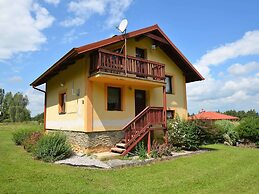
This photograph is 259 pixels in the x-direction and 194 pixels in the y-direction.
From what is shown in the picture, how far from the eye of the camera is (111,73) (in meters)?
11.0

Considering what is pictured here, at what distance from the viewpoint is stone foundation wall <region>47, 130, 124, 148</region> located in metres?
11.3

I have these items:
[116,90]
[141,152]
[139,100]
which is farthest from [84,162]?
[139,100]

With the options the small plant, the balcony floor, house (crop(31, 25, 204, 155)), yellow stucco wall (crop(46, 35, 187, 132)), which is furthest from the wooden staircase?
the balcony floor

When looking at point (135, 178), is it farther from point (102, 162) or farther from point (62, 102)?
point (62, 102)

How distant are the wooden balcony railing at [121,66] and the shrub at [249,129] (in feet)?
28.8

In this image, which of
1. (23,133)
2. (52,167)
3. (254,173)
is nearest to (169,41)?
(254,173)

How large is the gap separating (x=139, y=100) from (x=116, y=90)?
6.45 feet

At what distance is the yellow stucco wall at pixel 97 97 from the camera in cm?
1170

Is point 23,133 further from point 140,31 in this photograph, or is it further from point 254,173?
point 254,173

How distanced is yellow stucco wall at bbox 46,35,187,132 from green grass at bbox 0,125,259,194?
3.48 m

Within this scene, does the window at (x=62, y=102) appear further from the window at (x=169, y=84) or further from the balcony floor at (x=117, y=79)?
the window at (x=169, y=84)

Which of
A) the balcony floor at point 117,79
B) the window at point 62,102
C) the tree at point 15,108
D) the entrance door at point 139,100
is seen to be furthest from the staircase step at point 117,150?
the tree at point 15,108

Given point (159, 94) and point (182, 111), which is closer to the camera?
point (159, 94)

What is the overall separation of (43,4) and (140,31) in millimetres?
5427
